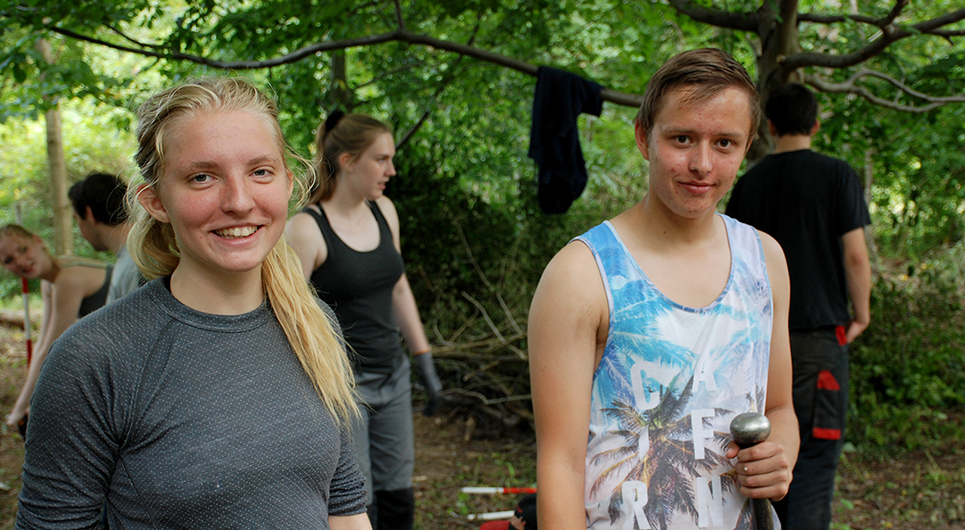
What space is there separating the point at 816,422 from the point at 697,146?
1.83 meters

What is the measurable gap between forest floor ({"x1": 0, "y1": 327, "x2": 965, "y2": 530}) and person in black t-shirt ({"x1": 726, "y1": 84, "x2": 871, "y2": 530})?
1.42 m

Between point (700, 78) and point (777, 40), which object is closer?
point (700, 78)

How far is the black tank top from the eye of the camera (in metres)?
2.73

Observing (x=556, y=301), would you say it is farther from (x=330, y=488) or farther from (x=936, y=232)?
(x=936, y=232)

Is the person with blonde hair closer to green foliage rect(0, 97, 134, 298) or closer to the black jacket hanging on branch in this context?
the black jacket hanging on branch

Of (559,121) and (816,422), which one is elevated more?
(559,121)

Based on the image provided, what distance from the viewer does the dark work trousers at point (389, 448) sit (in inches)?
114

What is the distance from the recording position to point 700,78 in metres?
1.40

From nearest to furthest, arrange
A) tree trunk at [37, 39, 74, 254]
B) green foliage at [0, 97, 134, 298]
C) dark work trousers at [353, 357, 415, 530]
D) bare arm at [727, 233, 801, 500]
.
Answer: bare arm at [727, 233, 801, 500] → dark work trousers at [353, 357, 415, 530] → tree trunk at [37, 39, 74, 254] → green foliage at [0, 97, 134, 298]

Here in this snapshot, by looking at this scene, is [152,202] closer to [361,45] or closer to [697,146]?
[697,146]

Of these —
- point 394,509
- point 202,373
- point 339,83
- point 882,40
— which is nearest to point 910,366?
point 882,40

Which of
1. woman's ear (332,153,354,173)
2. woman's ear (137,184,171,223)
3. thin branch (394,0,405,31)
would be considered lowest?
woman's ear (137,184,171,223)

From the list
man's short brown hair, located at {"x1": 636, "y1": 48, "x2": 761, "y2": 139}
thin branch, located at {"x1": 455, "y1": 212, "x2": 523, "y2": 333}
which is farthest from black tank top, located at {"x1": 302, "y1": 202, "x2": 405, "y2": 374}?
thin branch, located at {"x1": 455, "y1": 212, "x2": 523, "y2": 333}

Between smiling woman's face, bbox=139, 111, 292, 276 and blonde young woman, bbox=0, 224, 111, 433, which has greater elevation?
smiling woman's face, bbox=139, 111, 292, 276
